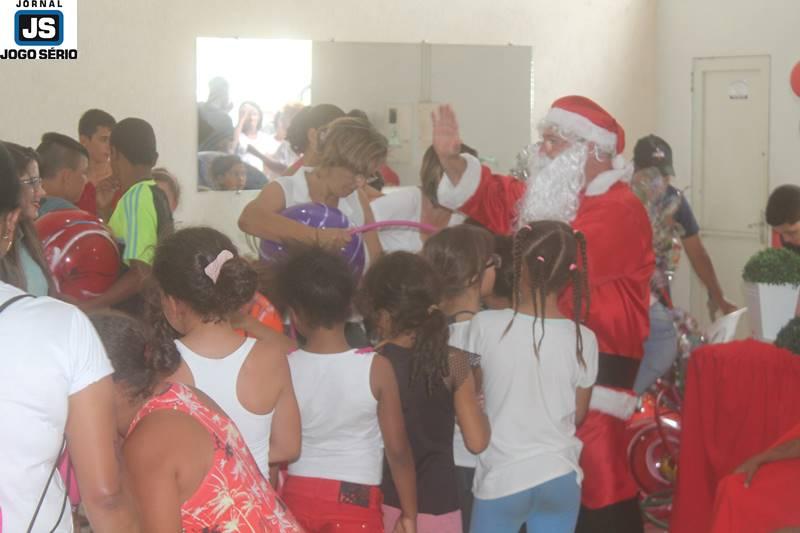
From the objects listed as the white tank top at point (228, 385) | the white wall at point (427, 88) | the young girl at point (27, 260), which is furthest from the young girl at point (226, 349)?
the white wall at point (427, 88)

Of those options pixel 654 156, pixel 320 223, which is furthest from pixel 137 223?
pixel 654 156

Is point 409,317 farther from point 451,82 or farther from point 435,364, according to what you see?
point 451,82

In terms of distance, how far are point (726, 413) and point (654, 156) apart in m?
2.44

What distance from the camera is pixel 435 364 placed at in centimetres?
280

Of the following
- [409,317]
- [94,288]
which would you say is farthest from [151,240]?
[409,317]

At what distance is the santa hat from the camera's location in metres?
3.54

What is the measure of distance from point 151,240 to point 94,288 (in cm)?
32

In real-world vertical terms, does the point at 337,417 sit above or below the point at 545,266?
below

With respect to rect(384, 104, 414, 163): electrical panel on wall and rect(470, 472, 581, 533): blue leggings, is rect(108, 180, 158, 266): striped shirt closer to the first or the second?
rect(470, 472, 581, 533): blue leggings

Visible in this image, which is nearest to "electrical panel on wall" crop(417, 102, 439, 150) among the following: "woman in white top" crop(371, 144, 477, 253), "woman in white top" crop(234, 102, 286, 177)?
"woman in white top" crop(234, 102, 286, 177)

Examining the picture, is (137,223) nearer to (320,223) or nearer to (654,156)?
(320,223)

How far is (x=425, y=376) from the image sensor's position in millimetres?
2814

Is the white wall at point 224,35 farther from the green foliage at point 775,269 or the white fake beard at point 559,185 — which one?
the green foliage at point 775,269

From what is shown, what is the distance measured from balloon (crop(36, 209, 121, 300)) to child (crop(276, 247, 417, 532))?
1.07 m
